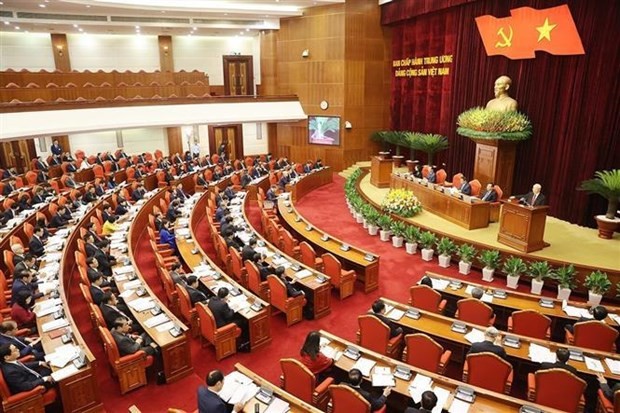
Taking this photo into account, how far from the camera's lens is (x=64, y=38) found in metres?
19.4

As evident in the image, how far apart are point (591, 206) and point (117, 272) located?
998 cm

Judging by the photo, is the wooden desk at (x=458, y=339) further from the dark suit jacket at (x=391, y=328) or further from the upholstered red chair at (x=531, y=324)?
the upholstered red chair at (x=531, y=324)

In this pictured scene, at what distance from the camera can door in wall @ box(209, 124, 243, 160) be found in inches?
797

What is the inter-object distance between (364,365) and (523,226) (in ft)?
16.4

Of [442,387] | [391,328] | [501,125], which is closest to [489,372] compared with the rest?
[442,387]

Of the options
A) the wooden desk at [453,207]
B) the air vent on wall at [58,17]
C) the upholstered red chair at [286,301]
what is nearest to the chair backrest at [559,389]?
the upholstered red chair at [286,301]

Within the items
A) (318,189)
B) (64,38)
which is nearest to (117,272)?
(318,189)

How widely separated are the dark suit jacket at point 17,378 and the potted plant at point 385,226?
296 inches

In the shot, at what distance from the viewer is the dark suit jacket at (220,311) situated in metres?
6.20

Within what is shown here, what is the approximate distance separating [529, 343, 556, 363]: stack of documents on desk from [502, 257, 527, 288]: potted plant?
2.87 metres

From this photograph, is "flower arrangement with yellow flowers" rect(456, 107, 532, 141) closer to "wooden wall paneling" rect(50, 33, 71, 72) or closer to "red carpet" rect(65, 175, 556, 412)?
"red carpet" rect(65, 175, 556, 412)

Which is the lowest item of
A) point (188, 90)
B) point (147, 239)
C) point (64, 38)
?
point (147, 239)

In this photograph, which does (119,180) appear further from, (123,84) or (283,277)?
(283,277)

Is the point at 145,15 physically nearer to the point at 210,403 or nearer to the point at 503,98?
the point at 503,98
